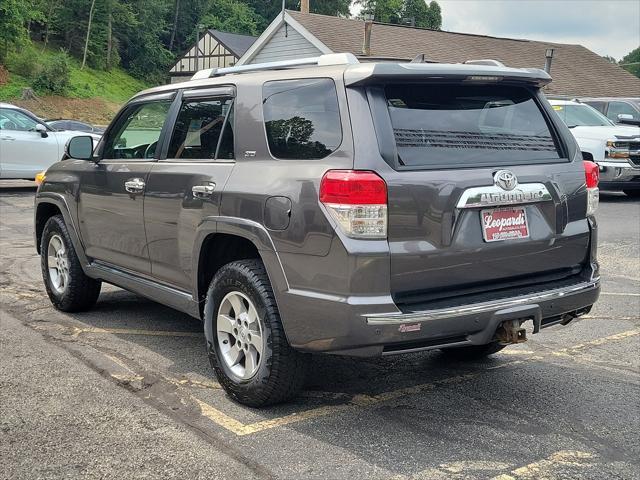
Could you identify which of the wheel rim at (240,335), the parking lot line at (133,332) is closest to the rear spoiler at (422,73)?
the wheel rim at (240,335)

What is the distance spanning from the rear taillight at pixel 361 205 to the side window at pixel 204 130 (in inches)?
40.9

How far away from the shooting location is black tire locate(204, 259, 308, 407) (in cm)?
387

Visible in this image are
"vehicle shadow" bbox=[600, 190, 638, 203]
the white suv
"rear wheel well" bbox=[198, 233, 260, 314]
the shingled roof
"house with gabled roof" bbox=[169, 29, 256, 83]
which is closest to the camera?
"rear wheel well" bbox=[198, 233, 260, 314]

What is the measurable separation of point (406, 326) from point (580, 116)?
13.6m

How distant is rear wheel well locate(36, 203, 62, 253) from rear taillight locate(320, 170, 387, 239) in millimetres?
3781

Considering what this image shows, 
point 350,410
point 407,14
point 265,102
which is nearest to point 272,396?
point 350,410

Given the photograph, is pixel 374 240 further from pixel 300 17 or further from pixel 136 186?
pixel 300 17

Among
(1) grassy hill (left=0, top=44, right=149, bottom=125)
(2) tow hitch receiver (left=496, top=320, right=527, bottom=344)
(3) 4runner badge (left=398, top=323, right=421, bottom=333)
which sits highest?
(1) grassy hill (left=0, top=44, right=149, bottom=125)

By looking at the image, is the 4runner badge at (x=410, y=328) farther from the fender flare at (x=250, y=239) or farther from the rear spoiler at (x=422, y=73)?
the rear spoiler at (x=422, y=73)

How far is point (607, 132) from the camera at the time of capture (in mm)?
14547

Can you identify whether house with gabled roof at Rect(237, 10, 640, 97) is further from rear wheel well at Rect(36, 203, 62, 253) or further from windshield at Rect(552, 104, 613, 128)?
rear wheel well at Rect(36, 203, 62, 253)

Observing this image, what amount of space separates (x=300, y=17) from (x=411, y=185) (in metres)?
24.5

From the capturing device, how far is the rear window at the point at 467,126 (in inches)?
148

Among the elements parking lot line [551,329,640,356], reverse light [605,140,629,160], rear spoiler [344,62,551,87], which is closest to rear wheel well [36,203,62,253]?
rear spoiler [344,62,551,87]
